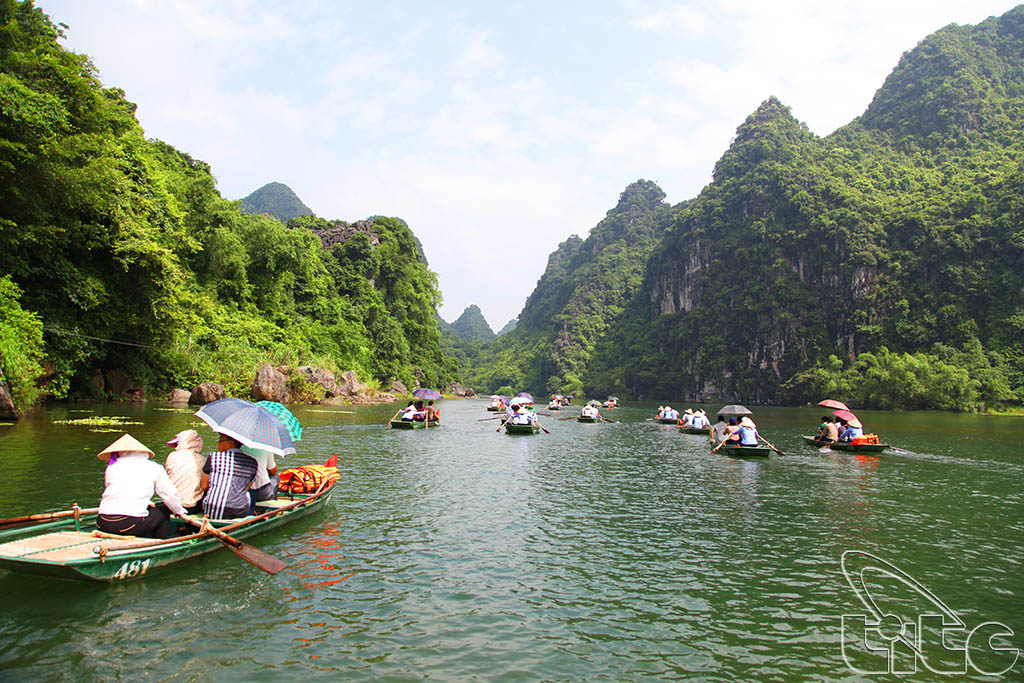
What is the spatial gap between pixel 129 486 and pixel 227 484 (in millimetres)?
1495

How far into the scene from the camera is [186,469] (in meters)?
8.96

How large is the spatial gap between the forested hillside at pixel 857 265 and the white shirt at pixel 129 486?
236ft

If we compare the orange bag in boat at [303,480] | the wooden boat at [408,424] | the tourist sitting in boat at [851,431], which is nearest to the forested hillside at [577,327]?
the wooden boat at [408,424]

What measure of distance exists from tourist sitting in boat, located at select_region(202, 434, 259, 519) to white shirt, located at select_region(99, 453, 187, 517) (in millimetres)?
1060

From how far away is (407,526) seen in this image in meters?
10.7

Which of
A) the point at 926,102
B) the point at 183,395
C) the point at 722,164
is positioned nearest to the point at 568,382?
the point at 722,164

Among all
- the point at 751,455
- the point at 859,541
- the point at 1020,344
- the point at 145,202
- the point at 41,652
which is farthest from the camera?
the point at 1020,344

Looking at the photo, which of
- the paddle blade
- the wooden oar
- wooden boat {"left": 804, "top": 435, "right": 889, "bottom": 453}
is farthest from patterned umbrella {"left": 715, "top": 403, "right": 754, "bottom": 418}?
the wooden oar

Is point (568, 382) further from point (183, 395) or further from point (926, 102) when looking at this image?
point (183, 395)

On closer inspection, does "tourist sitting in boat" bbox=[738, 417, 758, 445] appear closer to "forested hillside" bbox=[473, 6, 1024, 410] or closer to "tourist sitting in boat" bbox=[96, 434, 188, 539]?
"tourist sitting in boat" bbox=[96, 434, 188, 539]

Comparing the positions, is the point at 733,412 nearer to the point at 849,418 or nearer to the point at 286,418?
the point at 849,418

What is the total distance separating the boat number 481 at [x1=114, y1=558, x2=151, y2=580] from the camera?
716cm

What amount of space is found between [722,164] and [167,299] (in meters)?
134

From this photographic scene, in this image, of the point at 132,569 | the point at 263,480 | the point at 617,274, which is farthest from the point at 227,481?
the point at 617,274
